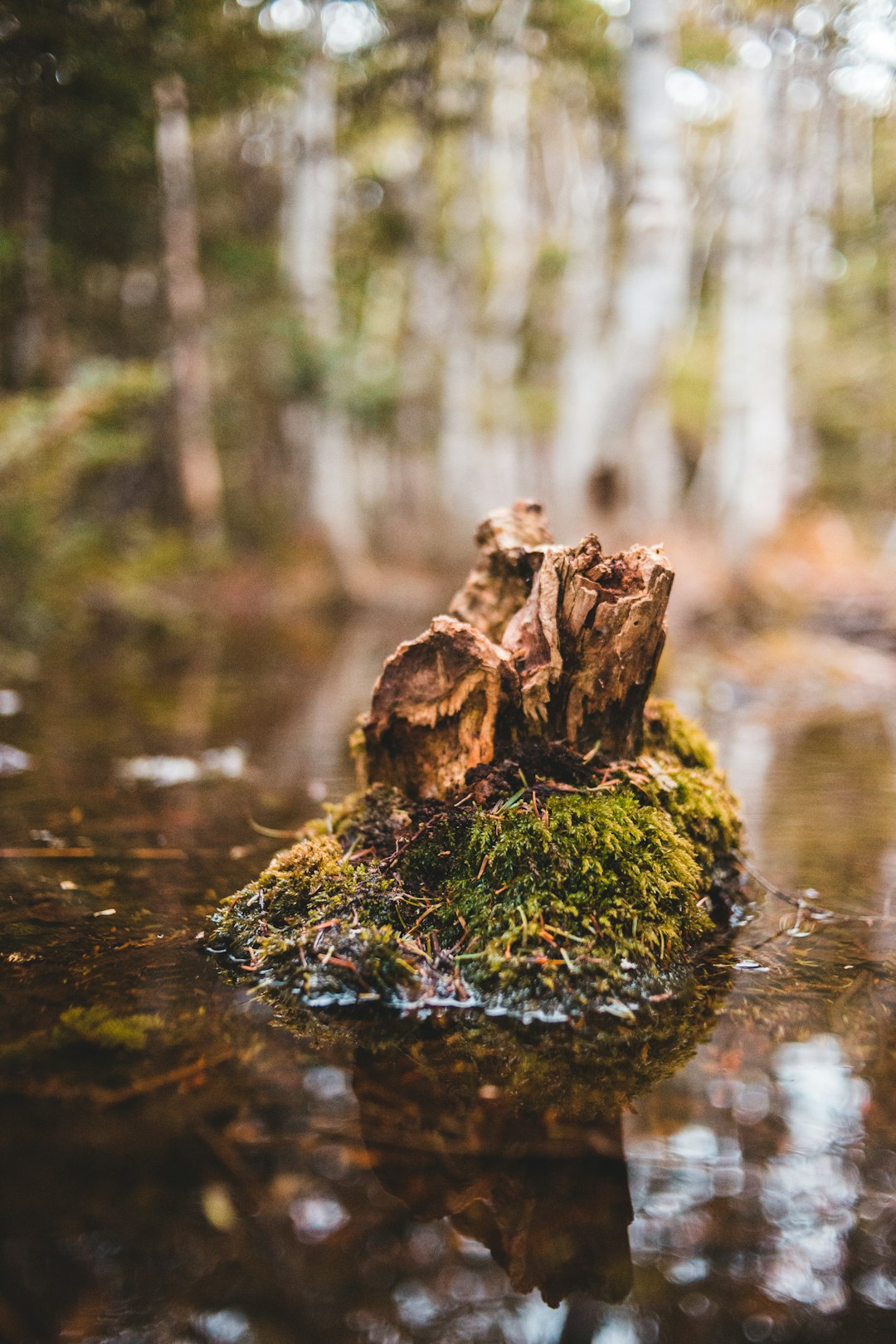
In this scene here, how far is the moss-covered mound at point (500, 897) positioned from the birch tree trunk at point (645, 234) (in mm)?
6088

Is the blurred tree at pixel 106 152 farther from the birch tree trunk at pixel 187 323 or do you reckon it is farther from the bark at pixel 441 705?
the bark at pixel 441 705

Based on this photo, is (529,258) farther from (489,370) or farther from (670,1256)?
(670,1256)

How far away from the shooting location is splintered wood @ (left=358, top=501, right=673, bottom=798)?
282cm

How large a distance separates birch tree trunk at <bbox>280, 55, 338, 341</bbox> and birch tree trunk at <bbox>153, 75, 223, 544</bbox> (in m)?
2.17

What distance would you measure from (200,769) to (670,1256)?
4.26 m

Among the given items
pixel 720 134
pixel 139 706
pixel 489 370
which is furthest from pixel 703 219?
pixel 139 706

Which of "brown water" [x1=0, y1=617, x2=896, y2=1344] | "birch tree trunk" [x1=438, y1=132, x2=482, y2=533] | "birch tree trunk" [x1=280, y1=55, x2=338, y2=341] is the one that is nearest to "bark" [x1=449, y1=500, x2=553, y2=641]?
"brown water" [x1=0, y1=617, x2=896, y2=1344]

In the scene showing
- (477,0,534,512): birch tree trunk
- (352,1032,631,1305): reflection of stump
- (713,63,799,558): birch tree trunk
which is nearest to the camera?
Result: (352,1032,631,1305): reflection of stump

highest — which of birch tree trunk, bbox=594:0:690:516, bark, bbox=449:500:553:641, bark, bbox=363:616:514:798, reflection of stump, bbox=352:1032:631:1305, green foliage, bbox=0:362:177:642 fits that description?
birch tree trunk, bbox=594:0:690:516

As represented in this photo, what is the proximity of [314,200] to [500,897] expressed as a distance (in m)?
18.8

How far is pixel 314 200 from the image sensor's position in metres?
17.8

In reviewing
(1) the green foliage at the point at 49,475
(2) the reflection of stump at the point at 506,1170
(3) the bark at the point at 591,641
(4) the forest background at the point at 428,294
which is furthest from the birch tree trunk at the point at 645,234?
(2) the reflection of stump at the point at 506,1170

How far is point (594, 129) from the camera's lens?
22156 millimetres

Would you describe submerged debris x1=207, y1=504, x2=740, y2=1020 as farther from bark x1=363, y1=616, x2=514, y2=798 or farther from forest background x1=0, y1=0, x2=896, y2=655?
forest background x1=0, y1=0, x2=896, y2=655
